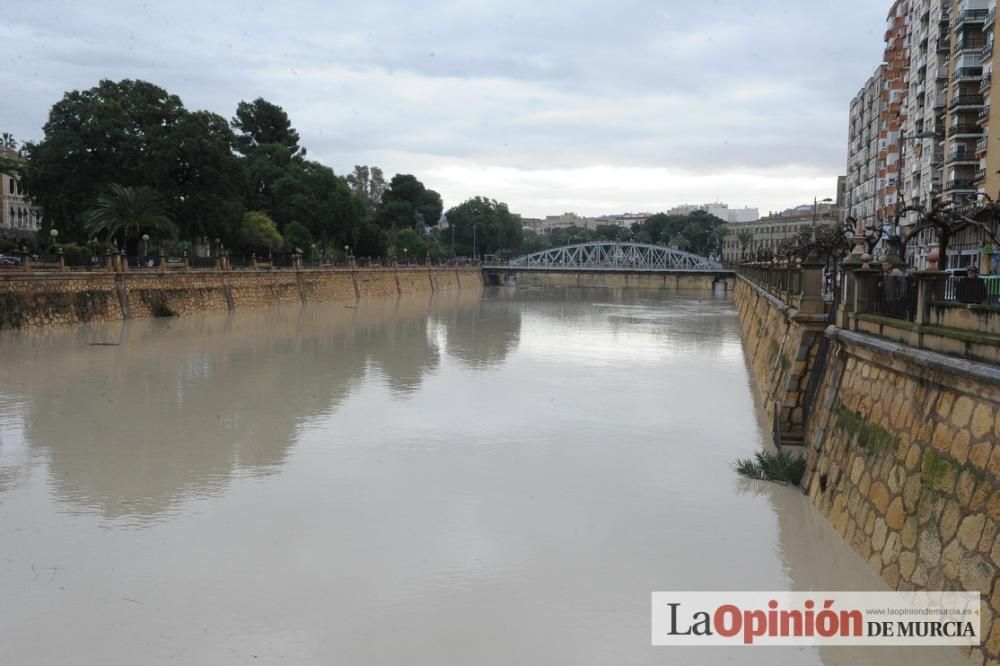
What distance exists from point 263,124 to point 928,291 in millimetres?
70852

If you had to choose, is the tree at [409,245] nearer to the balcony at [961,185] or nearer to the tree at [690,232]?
the balcony at [961,185]

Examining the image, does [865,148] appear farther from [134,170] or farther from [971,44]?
[134,170]

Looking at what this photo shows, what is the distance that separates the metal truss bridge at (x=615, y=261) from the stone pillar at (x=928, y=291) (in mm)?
84154

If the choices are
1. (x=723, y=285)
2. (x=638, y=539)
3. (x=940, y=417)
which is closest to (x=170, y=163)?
(x=638, y=539)

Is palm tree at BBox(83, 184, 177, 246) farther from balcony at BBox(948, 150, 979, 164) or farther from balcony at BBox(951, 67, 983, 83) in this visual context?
balcony at BBox(951, 67, 983, 83)

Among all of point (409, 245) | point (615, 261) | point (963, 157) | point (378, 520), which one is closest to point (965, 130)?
point (963, 157)

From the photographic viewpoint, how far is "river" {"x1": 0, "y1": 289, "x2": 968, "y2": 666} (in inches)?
295

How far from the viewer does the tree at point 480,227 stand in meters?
112

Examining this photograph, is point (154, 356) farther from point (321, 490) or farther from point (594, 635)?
point (594, 635)

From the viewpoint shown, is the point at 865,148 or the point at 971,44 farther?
the point at 865,148

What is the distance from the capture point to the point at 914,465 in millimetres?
7855

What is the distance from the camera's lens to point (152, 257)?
3897 cm

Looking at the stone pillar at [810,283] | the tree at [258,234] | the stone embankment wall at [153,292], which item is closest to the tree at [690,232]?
the stone embankment wall at [153,292]

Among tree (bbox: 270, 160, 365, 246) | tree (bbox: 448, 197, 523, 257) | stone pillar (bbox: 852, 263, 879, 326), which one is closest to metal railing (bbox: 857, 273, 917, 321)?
stone pillar (bbox: 852, 263, 879, 326)
